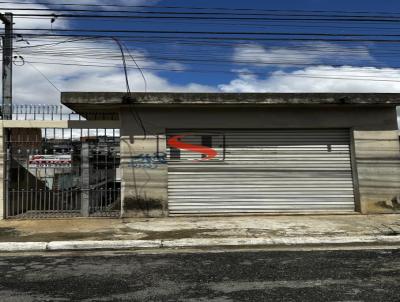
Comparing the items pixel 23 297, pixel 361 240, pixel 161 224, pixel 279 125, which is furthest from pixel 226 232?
pixel 23 297

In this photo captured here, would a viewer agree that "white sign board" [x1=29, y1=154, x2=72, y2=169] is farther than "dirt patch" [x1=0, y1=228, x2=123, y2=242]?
Yes

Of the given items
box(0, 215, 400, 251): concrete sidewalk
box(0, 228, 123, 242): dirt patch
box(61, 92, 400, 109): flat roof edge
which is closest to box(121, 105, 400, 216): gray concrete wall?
box(61, 92, 400, 109): flat roof edge

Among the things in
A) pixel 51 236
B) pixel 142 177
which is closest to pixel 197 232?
pixel 142 177

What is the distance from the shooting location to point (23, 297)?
17.9 feet

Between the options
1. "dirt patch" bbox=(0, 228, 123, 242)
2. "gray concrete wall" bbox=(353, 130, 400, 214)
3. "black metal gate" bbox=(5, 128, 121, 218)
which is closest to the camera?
"dirt patch" bbox=(0, 228, 123, 242)

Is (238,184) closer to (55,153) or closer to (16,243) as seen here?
(55,153)

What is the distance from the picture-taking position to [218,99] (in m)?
11.5

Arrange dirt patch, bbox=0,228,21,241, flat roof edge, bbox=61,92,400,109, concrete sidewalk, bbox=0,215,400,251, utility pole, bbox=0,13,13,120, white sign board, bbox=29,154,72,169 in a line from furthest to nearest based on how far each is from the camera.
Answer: utility pole, bbox=0,13,13,120
white sign board, bbox=29,154,72,169
flat roof edge, bbox=61,92,400,109
dirt patch, bbox=0,228,21,241
concrete sidewalk, bbox=0,215,400,251

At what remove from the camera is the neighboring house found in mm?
11852

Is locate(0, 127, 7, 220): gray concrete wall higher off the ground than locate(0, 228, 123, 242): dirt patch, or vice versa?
locate(0, 127, 7, 220): gray concrete wall

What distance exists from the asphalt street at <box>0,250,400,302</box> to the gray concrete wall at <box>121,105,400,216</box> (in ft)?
12.4

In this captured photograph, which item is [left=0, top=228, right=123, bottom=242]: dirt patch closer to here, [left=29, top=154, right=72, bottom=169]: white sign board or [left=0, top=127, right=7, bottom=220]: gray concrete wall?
[left=0, top=127, right=7, bottom=220]: gray concrete wall

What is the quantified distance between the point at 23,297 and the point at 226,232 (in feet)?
16.1

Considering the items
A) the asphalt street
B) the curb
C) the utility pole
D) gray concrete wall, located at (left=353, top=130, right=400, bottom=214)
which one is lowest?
the asphalt street
